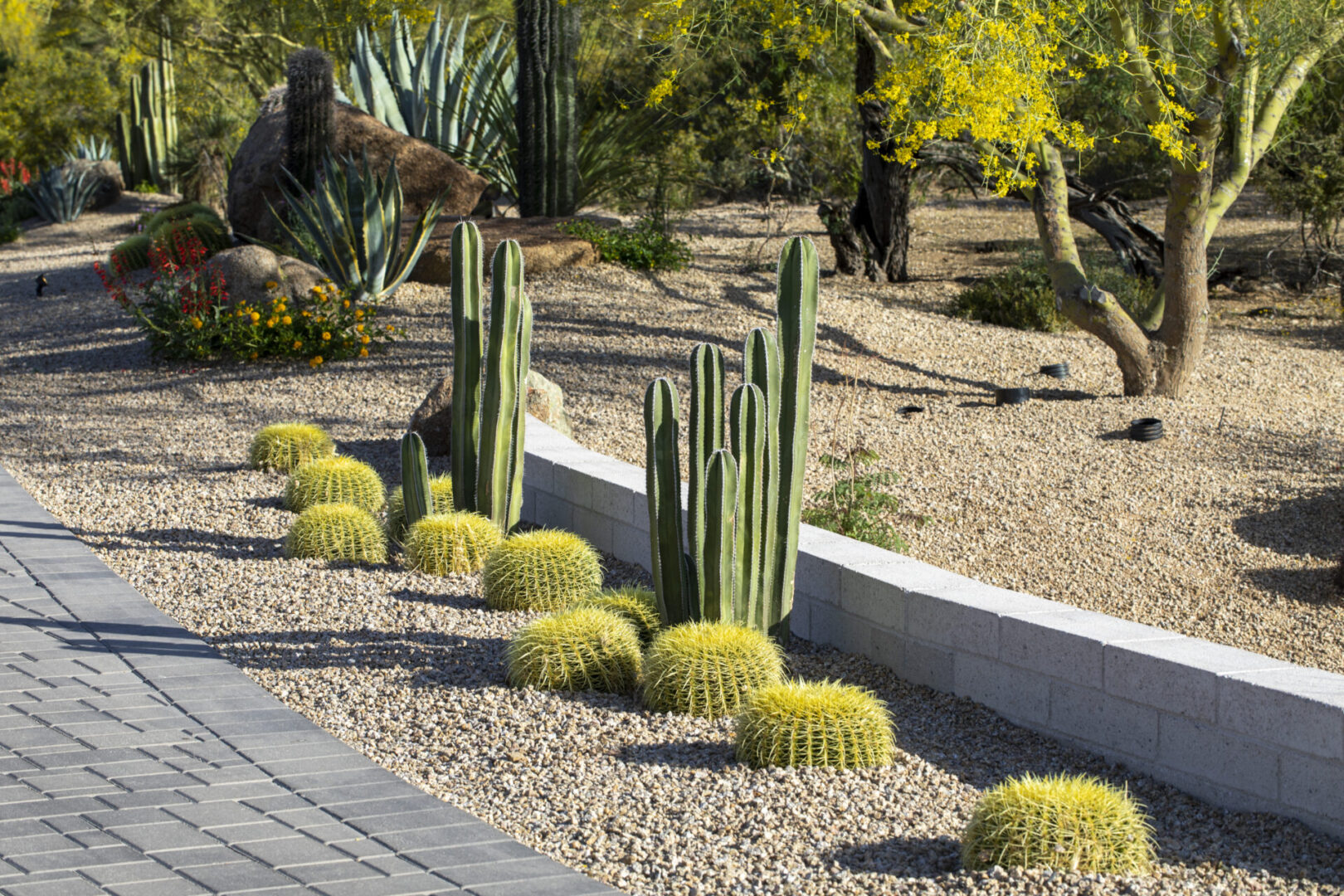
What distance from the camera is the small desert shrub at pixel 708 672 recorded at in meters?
4.05

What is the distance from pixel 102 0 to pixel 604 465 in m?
18.7

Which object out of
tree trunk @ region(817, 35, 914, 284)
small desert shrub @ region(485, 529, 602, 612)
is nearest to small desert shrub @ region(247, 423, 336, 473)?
small desert shrub @ region(485, 529, 602, 612)

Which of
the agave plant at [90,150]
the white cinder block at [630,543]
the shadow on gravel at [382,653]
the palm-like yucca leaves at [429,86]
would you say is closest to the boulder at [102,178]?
the agave plant at [90,150]

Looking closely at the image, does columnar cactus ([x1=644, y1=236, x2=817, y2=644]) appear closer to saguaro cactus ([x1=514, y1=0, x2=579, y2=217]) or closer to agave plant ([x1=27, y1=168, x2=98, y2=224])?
saguaro cactus ([x1=514, y1=0, x2=579, y2=217])

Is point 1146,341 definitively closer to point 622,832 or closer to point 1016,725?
point 1016,725

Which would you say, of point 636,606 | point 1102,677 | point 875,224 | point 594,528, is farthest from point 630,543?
point 875,224

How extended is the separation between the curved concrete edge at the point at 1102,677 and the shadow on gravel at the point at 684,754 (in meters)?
0.89

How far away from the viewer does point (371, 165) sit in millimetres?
13297

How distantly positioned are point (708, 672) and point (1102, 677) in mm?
1200

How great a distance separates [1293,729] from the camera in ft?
10.5

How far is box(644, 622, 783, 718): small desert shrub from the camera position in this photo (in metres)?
4.05

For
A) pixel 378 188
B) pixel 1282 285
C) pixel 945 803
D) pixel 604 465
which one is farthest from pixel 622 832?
pixel 1282 285

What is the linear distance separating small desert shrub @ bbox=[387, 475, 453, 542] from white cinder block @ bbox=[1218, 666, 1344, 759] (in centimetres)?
379

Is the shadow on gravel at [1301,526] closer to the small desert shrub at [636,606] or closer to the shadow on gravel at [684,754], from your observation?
the small desert shrub at [636,606]
